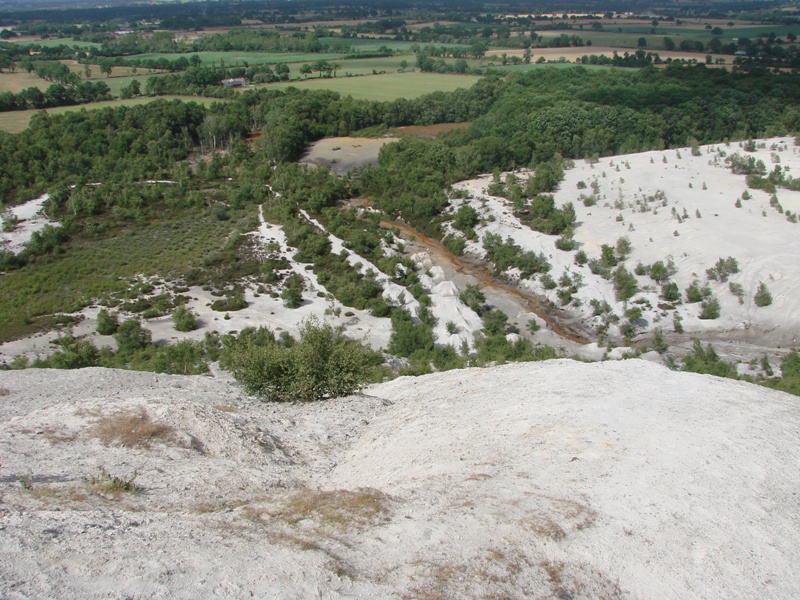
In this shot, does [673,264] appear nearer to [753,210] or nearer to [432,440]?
[753,210]

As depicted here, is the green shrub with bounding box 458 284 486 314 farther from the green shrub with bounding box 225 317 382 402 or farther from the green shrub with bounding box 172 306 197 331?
the green shrub with bounding box 225 317 382 402

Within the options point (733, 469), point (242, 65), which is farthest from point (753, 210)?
point (242, 65)

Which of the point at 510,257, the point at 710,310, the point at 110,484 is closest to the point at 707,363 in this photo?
the point at 710,310

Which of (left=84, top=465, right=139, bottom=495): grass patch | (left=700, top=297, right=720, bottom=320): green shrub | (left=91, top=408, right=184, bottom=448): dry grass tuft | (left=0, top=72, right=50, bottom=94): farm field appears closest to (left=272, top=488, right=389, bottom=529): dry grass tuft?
(left=84, top=465, right=139, bottom=495): grass patch

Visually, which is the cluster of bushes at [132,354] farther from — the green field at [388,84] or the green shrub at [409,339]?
the green field at [388,84]

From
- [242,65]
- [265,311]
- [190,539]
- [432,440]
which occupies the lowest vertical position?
[265,311]

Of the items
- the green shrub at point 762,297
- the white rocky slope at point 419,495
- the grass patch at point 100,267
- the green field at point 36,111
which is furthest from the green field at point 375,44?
the white rocky slope at point 419,495
